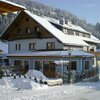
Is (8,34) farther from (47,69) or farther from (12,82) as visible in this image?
(12,82)

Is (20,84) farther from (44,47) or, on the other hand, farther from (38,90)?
(44,47)

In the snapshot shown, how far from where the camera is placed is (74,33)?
44250 mm

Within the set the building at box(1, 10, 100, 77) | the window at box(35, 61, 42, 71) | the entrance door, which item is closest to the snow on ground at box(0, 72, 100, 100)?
the building at box(1, 10, 100, 77)

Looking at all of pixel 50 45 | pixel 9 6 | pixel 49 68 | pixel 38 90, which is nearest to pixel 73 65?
→ pixel 49 68

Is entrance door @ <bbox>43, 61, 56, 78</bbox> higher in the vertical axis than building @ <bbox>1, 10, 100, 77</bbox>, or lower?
lower

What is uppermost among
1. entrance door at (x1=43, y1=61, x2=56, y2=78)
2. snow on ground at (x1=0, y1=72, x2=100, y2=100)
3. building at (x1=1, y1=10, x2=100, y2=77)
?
building at (x1=1, y1=10, x2=100, y2=77)

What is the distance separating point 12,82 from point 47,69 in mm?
13511

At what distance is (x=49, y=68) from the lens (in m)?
35.6

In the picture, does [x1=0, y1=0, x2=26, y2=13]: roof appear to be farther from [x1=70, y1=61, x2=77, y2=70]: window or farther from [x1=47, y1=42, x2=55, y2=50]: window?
[x1=47, y1=42, x2=55, y2=50]: window

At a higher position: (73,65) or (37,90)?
(73,65)

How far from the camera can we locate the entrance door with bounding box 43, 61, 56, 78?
34.5m

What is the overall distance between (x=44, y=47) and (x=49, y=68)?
14.3 feet

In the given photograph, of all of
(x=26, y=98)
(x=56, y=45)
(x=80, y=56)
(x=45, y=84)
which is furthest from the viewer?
(x=56, y=45)

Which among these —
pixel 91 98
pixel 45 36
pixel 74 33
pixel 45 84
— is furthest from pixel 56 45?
pixel 91 98
